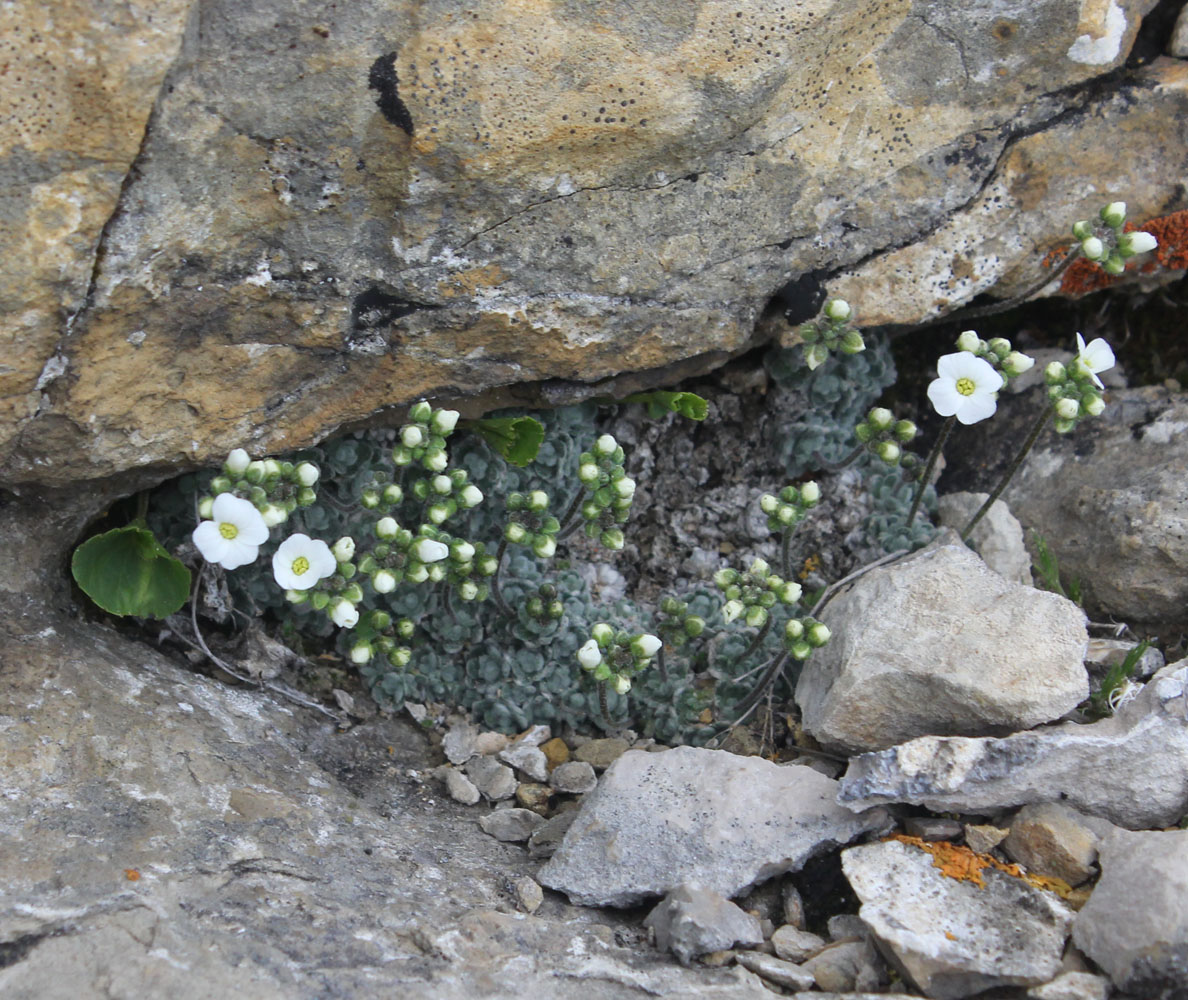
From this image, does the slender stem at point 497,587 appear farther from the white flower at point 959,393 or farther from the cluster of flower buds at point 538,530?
the white flower at point 959,393

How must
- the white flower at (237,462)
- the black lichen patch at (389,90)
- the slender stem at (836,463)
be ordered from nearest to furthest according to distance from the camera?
the black lichen patch at (389,90) → the white flower at (237,462) → the slender stem at (836,463)

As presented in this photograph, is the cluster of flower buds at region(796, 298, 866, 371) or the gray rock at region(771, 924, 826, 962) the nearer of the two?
the gray rock at region(771, 924, 826, 962)

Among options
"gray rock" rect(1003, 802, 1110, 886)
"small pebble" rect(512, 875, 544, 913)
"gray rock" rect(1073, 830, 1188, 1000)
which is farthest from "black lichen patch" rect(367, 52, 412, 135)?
"gray rock" rect(1073, 830, 1188, 1000)

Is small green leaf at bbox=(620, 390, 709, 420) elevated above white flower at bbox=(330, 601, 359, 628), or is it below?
above

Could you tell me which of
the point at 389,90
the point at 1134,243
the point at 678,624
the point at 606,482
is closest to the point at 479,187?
the point at 389,90

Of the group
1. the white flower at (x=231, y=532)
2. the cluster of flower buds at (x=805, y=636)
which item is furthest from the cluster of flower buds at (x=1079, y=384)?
the white flower at (x=231, y=532)

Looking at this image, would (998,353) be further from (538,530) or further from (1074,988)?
(1074,988)

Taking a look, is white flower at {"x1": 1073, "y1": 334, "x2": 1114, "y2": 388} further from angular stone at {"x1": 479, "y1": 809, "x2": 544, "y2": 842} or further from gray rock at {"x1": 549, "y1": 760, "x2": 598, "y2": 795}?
angular stone at {"x1": 479, "y1": 809, "x2": 544, "y2": 842}
